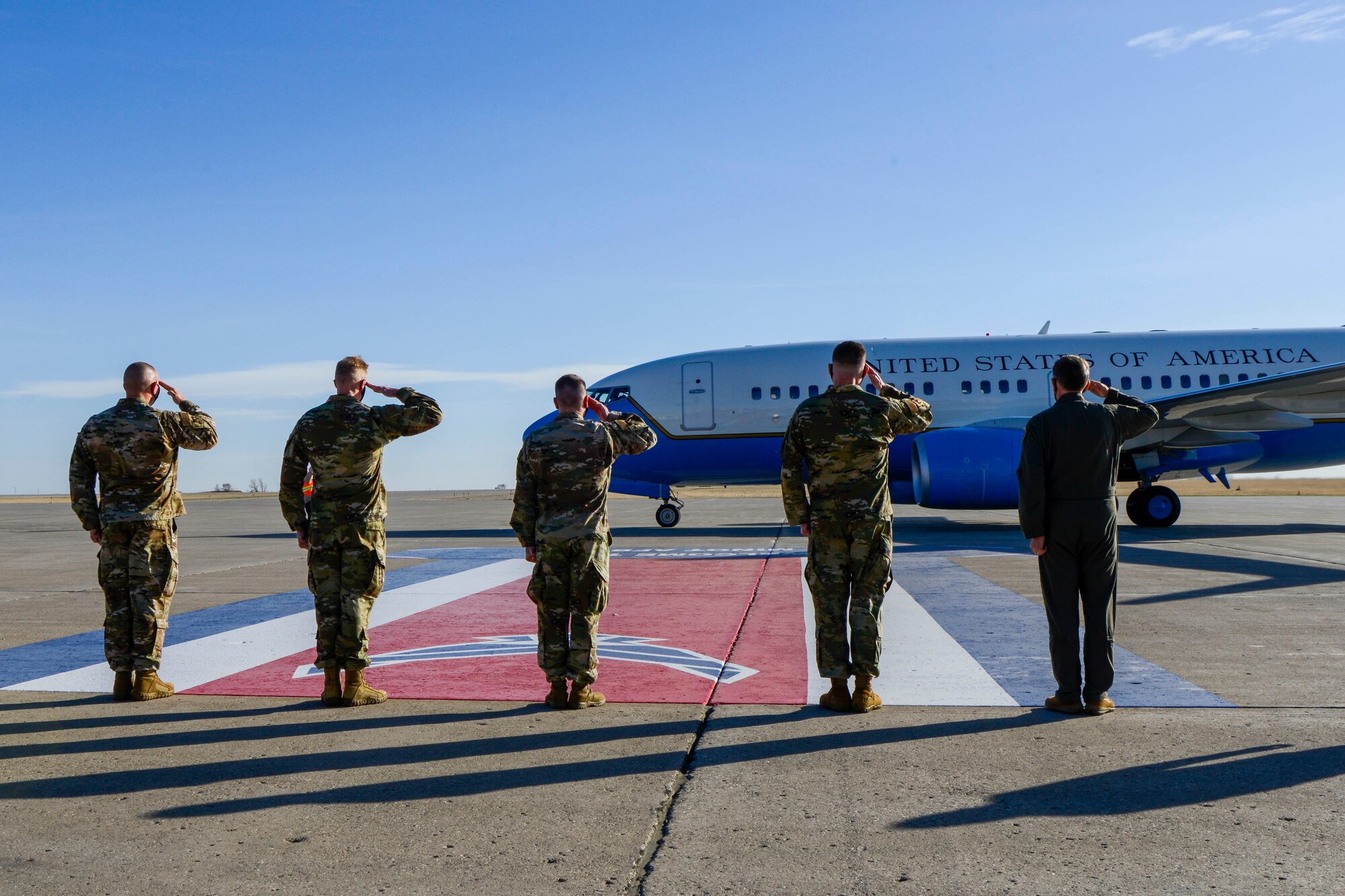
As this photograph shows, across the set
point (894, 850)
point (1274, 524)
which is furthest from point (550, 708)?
point (1274, 524)

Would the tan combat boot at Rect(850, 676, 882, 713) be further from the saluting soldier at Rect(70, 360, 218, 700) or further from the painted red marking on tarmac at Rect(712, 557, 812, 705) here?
the saluting soldier at Rect(70, 360, 218, 700)

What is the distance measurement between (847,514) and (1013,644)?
89.1 inches

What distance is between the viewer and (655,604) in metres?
8.52

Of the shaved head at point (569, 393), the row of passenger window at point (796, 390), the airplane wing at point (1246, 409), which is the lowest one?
the shaved head at point (569, 393)

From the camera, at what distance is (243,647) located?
6684 millimetres

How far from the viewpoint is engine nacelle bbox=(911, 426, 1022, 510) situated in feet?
51.1

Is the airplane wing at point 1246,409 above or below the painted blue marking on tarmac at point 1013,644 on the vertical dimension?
above

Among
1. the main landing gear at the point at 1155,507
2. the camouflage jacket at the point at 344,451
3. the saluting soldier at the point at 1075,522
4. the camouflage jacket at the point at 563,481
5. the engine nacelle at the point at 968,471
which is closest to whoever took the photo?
the saluting soldier at the point at 1075,522

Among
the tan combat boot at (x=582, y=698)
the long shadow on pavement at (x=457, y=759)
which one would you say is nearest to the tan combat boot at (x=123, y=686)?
the long shadow on pavement at (x=457, y=759)

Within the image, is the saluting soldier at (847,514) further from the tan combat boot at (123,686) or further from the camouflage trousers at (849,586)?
the tan combat boot at (123,686)

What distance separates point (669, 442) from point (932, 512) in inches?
382

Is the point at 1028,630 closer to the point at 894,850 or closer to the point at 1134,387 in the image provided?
the point at 894,850

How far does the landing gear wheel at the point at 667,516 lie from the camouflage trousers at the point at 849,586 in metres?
14.0

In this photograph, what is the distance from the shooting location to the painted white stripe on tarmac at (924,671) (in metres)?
5.02
